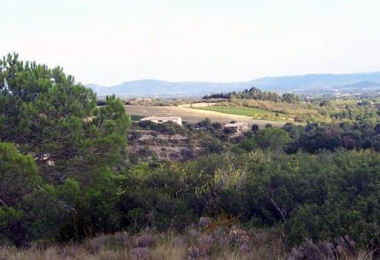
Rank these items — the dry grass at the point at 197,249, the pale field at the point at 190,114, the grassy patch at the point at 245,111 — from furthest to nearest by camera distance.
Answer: the grassy patch at the point at 245,111 < the pale field at the point at 190,114 < the dry grass at the point at 197,249

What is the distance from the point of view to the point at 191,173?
9.01 meters

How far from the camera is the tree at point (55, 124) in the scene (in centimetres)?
1105

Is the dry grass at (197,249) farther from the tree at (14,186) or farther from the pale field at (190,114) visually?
the pale field at (190,114)

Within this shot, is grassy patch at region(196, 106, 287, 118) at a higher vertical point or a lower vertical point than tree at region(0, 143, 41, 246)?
lower

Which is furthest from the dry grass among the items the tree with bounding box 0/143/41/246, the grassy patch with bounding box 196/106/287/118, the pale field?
the grassy patch with bounding box 196/106/287/118

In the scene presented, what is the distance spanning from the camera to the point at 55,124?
1116 cm

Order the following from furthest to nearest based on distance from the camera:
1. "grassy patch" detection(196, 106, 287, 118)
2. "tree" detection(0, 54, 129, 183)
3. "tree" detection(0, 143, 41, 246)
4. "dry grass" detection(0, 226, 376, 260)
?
"grassy patch" detection(196, 106, 287, 118) → "tree" detection(0, 54, 129, 183) → "tree" detection(0, 143, 41, 246) → "dry grass" detection(0, 226, 376, 260)

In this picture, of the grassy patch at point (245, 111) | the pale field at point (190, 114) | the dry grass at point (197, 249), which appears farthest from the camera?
the grassy patch at point (245, 111)

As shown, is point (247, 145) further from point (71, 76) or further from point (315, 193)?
point (315, 193)

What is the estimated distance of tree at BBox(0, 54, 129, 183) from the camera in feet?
36.2

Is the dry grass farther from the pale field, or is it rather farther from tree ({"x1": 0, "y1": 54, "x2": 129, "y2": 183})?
the pale field

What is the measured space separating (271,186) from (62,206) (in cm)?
379

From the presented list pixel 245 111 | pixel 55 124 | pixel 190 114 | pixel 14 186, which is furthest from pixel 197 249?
pixel 245 111

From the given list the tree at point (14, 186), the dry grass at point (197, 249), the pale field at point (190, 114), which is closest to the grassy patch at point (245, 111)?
the pale field at point (190, 114)
